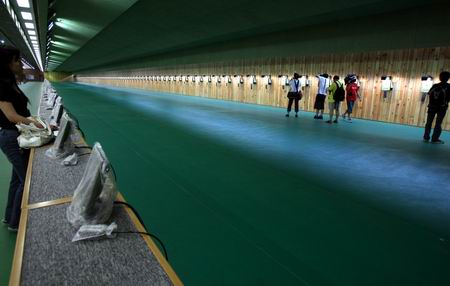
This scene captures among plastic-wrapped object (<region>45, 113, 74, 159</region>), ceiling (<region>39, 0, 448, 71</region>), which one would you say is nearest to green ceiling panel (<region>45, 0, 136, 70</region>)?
ceiling (<region>39, 0, 448, 71</region>)

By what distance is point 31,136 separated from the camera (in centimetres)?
280

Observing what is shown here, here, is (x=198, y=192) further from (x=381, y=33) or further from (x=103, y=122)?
(x=381, y=33)

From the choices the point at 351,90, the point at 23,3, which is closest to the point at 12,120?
the point at 23,3

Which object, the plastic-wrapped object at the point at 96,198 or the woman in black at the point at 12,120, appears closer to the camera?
the plastic-wrapped object at the point at 96,198

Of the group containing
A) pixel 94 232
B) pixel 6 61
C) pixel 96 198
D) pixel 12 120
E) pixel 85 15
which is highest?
pixel 85 15

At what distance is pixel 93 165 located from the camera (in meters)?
1.57

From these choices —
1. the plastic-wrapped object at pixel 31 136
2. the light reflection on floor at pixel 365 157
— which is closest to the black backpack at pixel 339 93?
the light reflection on floor at pixel 365 157

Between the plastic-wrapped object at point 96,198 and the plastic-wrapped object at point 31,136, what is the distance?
1.63 metres

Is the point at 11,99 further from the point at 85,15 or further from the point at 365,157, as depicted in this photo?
the point at 85,15

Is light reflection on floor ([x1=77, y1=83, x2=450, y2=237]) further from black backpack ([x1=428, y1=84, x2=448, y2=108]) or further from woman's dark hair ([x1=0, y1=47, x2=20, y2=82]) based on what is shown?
woman's dark hair ([x1=0, y1=47, x2=20, y2=82])

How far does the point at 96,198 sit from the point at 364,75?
11.6 m

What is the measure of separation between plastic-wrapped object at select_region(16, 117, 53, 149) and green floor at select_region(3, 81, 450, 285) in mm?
1143

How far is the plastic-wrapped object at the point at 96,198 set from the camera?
1.48 meters

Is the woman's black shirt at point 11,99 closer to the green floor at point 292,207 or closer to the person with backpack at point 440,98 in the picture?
the green floor at point 292,207
